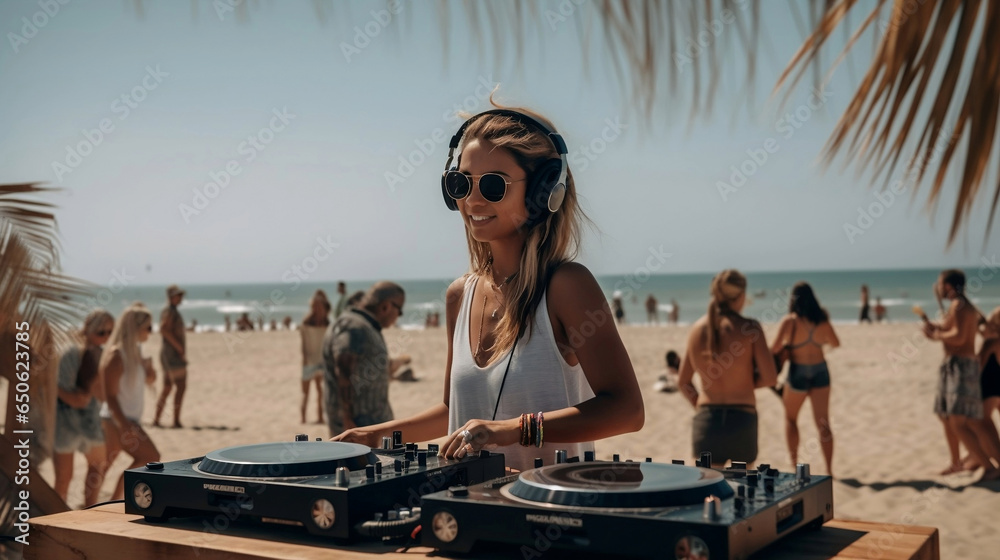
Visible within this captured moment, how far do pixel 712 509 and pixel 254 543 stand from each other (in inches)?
28.1

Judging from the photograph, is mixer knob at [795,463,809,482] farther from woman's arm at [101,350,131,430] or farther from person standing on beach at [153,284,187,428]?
person standing on beach at [153,284,187,428]

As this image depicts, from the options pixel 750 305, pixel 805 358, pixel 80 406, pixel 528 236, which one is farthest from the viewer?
pixel 750 305

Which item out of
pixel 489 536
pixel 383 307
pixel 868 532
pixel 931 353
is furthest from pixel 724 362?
pixel 931 353

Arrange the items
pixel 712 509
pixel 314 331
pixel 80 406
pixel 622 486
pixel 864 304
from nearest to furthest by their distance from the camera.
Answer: pixel 712 509 → pixel 622 486 → pixel 80 406 → pixel 314 331 → pixel 864 304

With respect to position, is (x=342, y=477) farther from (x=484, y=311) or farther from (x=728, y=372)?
(x=728, y=372)

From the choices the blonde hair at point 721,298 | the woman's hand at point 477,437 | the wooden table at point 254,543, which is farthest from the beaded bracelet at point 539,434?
the blonde hair at point 721,298

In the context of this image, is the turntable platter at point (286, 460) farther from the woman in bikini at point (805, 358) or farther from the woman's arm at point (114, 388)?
the woman in bikini at point (805, 358)

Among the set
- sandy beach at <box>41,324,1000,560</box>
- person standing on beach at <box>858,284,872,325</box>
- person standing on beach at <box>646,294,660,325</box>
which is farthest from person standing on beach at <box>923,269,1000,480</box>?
person standing on beach at <box>646,294,660,325</box>

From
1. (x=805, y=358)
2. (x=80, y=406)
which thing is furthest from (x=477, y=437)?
(x=805, y=358)

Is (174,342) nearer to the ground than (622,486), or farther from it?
nearer to the ground

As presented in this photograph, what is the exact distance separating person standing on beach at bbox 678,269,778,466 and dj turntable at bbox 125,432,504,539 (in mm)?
4458

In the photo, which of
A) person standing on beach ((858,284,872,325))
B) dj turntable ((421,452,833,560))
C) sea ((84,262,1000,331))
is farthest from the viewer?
sea ((84,262,1000,331))

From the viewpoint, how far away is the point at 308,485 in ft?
4.43

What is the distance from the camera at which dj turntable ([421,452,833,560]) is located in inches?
42.8
